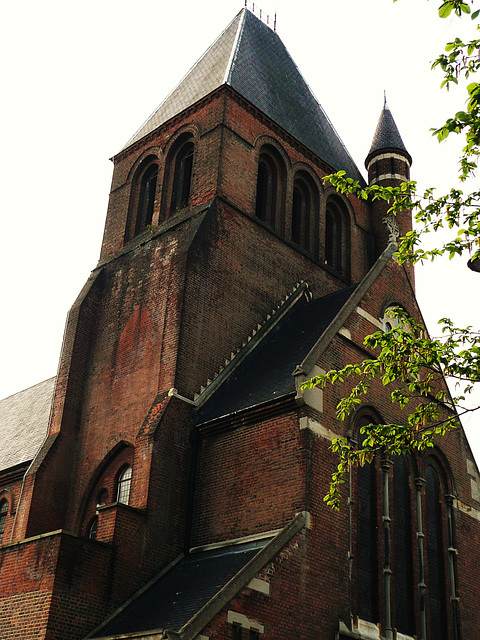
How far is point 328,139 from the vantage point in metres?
30.3

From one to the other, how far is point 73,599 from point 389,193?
10.2m

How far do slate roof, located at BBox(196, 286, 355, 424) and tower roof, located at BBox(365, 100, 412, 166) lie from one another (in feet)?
30.1

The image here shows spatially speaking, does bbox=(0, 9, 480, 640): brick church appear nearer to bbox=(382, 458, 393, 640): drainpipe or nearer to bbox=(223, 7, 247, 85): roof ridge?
bbox=(382, 458, 393, 640): drainpipe

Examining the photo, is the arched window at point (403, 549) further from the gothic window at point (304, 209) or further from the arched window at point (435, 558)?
the gothic window at point (304, 209)

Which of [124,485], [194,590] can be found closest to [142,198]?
[124,485]

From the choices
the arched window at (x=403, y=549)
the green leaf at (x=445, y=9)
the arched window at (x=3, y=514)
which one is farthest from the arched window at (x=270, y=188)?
the green leaf at (x=445, y=9)

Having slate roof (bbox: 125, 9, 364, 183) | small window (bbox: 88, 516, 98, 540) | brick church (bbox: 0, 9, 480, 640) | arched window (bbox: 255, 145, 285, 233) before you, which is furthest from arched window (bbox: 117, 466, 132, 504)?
slate roof (bbox: 125, 9, 364, 183)

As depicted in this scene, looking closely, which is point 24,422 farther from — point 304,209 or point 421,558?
point 421,558

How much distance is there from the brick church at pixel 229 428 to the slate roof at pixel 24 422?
146 millimetres

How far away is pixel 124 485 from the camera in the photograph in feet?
66.3

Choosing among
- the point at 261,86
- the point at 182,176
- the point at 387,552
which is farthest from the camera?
the point at 261,86

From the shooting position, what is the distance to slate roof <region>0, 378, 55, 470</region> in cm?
2633

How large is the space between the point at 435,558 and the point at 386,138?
17.4m

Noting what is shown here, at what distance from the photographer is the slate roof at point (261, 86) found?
27.4m
